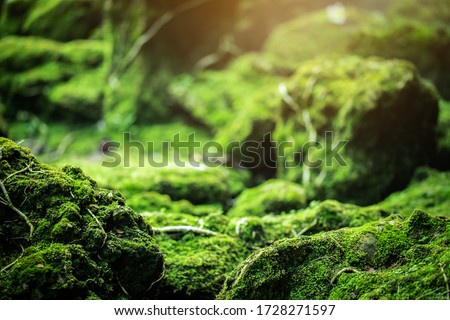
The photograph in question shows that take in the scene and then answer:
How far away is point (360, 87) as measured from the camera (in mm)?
7406

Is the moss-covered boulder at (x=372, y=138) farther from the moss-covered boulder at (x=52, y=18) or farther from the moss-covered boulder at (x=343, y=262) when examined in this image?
the moss-covered boulder at (x=52, y=18)

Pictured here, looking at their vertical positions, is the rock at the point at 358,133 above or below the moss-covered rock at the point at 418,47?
below

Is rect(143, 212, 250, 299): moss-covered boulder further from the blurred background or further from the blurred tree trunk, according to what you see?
the blurred tree trunk

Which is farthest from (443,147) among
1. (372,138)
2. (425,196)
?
(425,196)

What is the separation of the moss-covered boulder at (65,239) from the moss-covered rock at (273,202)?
2.63 meters

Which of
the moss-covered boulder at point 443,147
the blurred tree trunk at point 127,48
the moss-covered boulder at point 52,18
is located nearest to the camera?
the moss-covered boulder at point 443,147

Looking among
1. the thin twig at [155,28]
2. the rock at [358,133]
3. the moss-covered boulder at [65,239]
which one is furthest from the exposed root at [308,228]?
the thin twig at [155,28]

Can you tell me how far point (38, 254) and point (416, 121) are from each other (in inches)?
259

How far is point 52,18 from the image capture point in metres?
12.8

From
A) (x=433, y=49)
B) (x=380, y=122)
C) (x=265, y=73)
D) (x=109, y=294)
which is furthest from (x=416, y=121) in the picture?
(x=109, y=294)

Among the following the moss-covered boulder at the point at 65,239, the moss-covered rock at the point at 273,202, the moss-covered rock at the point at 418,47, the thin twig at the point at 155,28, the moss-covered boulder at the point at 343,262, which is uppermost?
the thin twig at the point at 155,28

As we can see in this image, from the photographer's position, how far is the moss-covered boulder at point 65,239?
299 cm

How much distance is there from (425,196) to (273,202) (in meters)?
2.22
